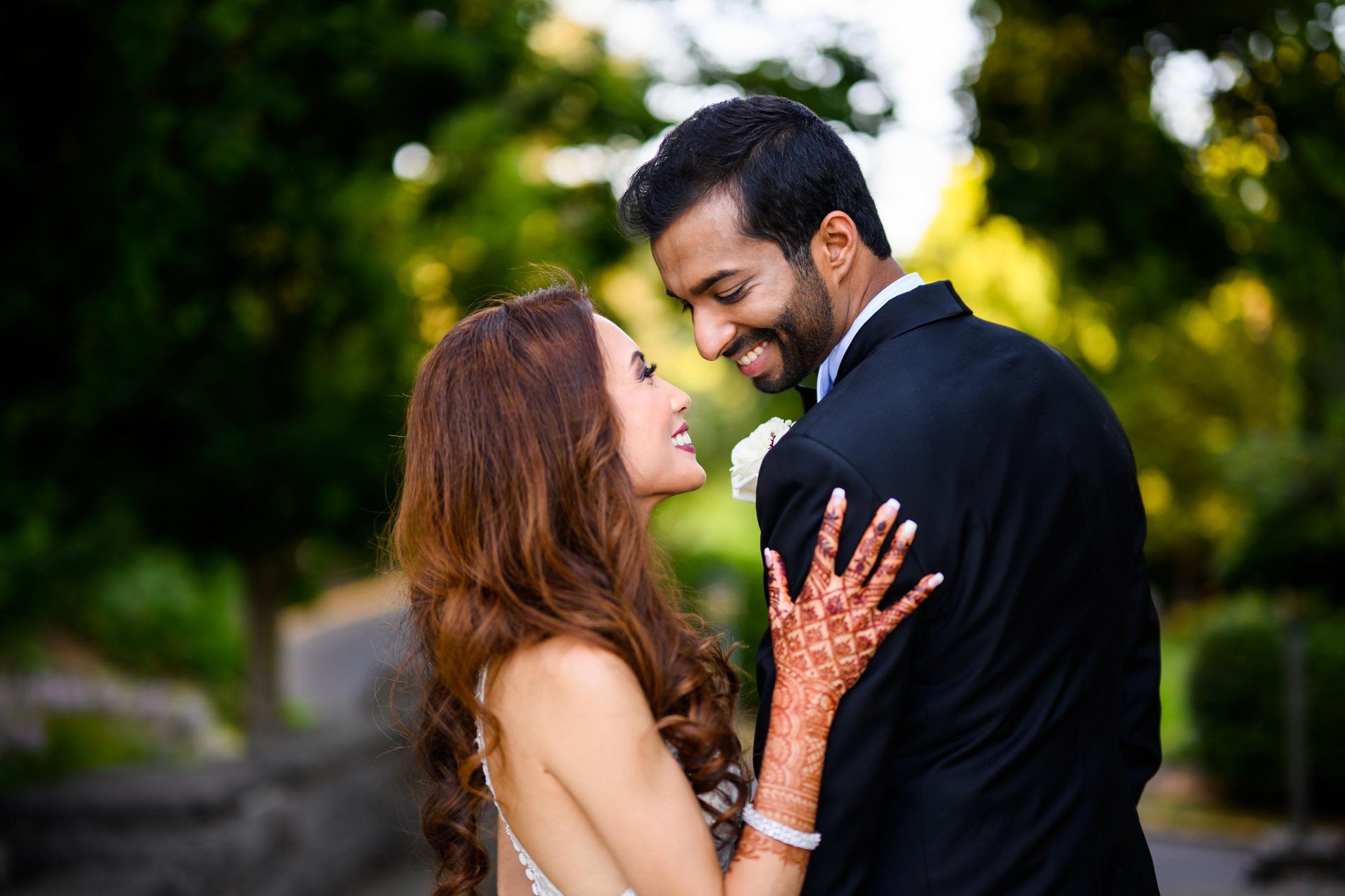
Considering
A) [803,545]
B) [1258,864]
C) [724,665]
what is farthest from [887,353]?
[1258,864]

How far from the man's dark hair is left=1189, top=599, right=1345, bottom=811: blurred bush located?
28.0ft

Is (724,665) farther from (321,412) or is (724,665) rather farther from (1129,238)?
A: (321,412)

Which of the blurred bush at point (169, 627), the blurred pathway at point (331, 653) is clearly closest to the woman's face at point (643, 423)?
the blurred bush at point (169, 627)

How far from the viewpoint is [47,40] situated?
11.4 ft

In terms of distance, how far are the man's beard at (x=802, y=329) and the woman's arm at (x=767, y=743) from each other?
480mm

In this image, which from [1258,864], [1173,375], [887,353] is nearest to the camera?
[887,353]

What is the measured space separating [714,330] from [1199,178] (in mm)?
3925

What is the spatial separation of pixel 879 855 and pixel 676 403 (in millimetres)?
935

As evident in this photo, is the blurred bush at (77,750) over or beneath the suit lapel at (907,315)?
beneath

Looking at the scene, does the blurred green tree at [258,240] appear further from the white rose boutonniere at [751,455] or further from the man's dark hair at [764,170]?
the white rose boutonniere at [751,455]

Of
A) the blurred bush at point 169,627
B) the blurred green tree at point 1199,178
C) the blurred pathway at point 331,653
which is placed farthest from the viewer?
the blurred pathway at point 331,653

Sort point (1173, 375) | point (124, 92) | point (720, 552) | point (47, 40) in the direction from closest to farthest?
1. point (47, 40)
2. point (124, 92)
3. point (1173, 375)
4. point (720, 552)

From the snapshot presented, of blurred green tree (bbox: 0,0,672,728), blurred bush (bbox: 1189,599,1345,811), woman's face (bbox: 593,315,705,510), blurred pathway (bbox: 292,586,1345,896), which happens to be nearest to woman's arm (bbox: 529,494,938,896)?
woman's face (bbox: 593,315,705,510)

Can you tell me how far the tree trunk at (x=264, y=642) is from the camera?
791 cm
